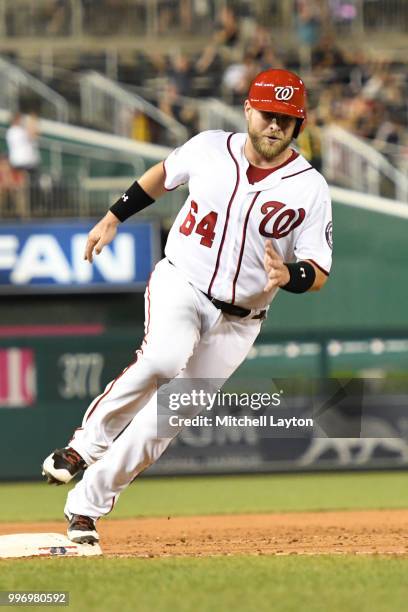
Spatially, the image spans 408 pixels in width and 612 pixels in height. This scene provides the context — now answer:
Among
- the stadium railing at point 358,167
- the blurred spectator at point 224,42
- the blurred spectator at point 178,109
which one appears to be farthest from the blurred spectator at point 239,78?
the stadium railing at point 358,167

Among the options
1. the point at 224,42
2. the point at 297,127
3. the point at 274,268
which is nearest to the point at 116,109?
the point at 224,42

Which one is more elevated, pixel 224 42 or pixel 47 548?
pixel 224 42

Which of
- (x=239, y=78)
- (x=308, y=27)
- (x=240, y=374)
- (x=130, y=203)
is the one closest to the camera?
(x=130, y=203)

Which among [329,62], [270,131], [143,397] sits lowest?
[143,397]

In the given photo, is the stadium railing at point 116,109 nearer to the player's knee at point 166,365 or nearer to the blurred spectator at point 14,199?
the blurred spectator at point 14,199

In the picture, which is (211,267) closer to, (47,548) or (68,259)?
(47,548)

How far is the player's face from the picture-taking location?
5.68 m

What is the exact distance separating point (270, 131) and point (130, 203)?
82 centimetres

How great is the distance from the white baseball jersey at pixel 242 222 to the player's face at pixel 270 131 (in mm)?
111

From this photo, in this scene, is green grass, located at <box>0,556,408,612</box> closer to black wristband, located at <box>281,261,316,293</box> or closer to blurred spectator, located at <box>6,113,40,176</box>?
black wristband, located at <box>281,261,316,293</box>

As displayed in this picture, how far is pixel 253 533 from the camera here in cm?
740

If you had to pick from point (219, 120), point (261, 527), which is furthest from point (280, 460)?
point (219, 120)

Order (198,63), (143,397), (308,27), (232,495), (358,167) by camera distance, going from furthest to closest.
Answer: (308,27) → (198,63) → (358,167) → (232,495) → (143,397)

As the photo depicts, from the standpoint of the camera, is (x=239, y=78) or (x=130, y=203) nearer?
(x=130, y=203)
